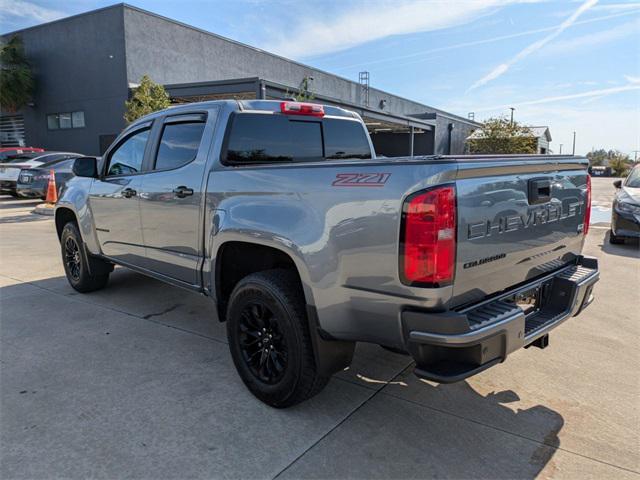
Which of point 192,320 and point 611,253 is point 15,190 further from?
point 611,253

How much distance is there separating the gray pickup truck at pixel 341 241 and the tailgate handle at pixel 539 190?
1cm

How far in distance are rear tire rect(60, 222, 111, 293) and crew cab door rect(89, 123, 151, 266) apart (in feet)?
1.56

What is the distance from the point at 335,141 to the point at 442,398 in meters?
2.36

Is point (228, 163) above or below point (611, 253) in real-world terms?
above

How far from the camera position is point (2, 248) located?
318 inches

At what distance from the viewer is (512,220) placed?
2531 mm

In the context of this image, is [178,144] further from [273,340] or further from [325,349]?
[325,349]

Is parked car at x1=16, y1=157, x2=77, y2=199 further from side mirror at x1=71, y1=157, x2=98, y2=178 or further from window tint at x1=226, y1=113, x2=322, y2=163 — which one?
window tint at x1=226, y1=113, x2=322, y2=163

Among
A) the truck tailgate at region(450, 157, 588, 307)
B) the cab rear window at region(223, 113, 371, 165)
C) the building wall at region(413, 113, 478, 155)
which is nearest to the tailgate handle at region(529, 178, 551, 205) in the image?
the truck tailgate at region(450, 157, 588, 307)

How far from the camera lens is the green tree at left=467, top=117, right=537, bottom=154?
2233 centimetres

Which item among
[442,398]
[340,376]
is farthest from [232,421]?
[442,398]

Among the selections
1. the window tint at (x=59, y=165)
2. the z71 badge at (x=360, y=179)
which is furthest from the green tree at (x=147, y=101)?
the z71 badge at (x=360, y=179)

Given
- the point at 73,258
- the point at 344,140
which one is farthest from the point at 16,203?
the point at 344,140

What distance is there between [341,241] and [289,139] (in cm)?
167
